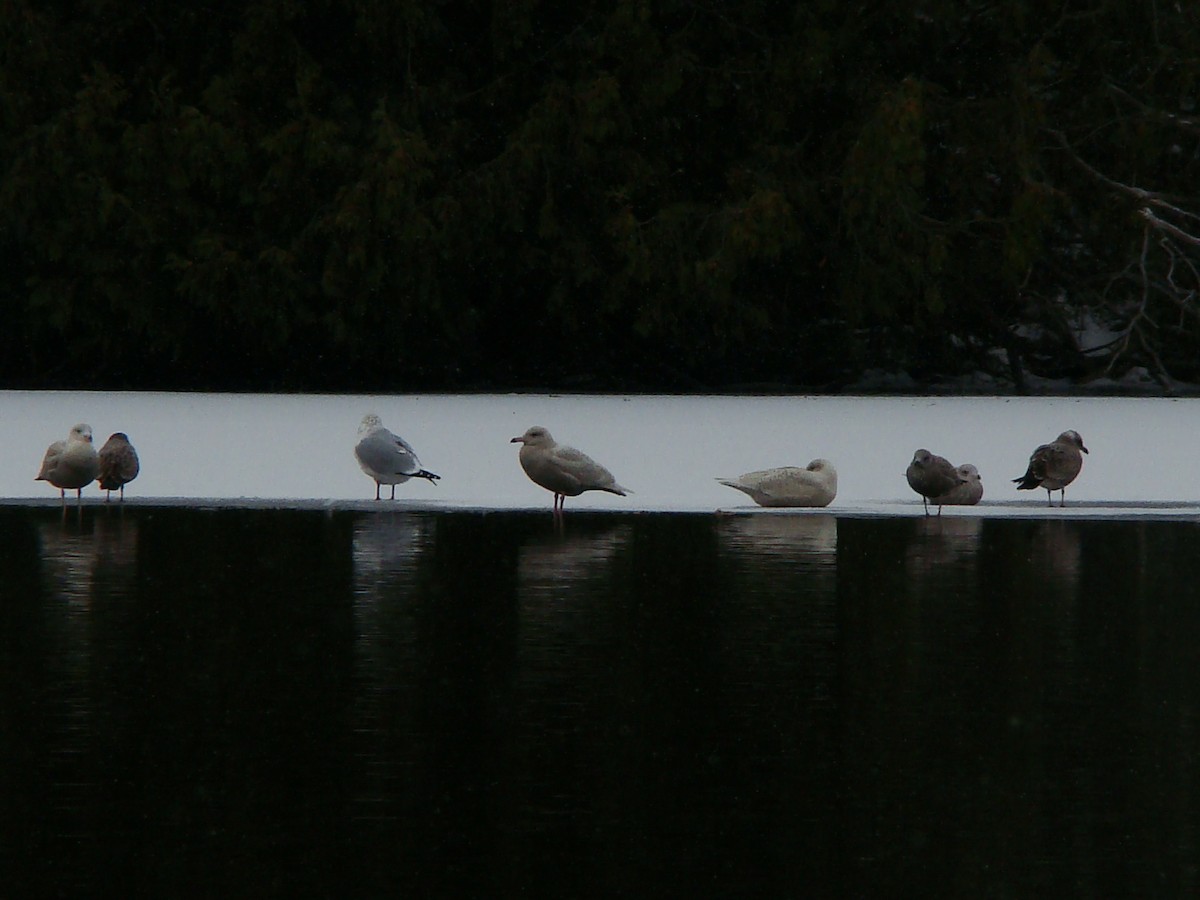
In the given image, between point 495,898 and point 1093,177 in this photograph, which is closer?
point 495,898

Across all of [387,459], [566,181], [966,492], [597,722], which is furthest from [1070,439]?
[566,181]

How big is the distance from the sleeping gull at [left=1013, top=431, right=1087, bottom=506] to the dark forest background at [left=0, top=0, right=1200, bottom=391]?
1062 cm

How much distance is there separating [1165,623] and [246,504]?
6.14 m

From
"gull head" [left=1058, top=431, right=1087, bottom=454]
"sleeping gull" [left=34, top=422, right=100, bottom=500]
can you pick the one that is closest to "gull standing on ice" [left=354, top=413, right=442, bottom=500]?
"sleeping gull" [left=34, top=422, right=100, bottom=500]

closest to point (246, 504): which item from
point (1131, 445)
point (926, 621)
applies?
point (926, 621)

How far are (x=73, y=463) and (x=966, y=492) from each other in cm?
511

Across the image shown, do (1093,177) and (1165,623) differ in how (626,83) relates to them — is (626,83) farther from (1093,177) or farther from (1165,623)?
(1165,623)

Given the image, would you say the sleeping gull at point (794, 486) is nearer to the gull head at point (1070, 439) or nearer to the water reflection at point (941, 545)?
the water reflection at point (941, 545)

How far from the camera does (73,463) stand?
12.3 meters

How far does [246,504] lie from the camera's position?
12625 millimetres

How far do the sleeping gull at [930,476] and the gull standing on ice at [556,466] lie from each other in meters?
1.75

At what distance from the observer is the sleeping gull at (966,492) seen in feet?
41.8

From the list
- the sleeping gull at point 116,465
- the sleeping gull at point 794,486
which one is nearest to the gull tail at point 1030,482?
the sleeping gull at point 794,486

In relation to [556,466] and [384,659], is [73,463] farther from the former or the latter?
[384,659]
